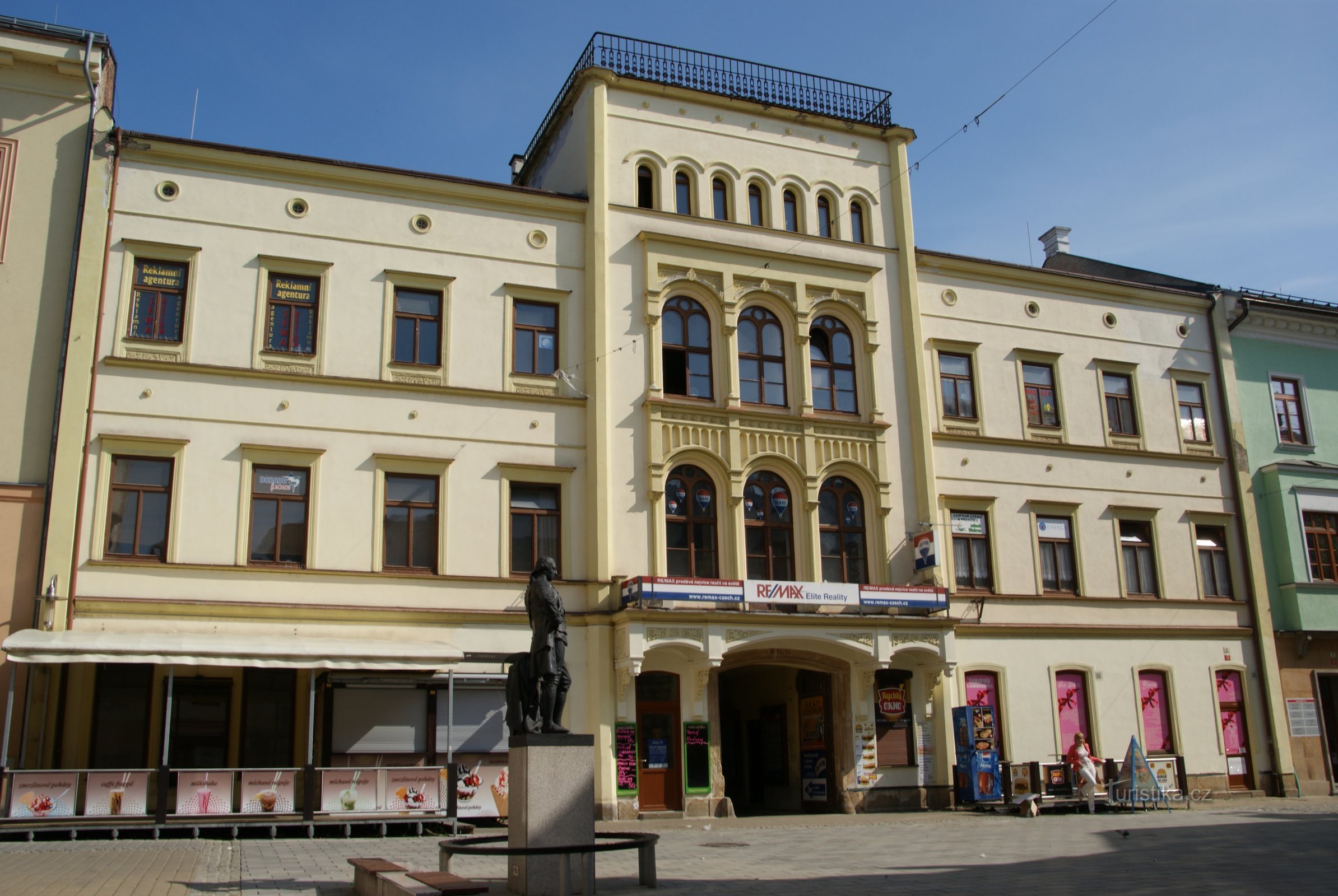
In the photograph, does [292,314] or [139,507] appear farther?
[292,314]

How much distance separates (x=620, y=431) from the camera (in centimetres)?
2356

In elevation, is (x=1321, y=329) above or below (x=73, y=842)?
above

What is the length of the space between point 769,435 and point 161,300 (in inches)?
485

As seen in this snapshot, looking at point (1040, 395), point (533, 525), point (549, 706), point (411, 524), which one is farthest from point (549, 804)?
point (1040, 395)

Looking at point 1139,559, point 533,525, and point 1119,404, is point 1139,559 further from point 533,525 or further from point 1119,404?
point 533,525

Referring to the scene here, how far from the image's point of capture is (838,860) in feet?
48.3

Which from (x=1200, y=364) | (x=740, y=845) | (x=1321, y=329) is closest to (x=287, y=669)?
(x=740, y=845)

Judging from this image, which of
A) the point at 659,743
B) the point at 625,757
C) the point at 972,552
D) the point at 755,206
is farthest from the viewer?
the point at 755,206

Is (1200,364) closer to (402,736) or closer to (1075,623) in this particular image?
(1075,623)

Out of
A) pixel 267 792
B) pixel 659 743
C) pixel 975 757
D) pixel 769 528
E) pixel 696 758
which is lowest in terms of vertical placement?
pixel 267 792

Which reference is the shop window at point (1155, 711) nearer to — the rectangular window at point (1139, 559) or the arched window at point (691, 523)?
the rectangular window at point (1139, 559)

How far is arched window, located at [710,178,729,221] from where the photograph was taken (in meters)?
26.1

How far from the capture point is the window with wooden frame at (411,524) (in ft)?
71.8

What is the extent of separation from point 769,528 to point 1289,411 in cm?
1555
